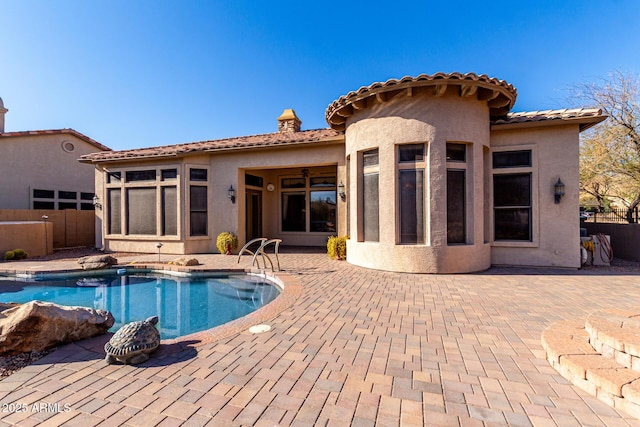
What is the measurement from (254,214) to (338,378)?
11.2 m

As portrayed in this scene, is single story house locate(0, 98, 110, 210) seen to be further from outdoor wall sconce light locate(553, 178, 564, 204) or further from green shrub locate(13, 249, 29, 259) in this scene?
outdoor wall sconce light locate(553, 178, 564, 204)

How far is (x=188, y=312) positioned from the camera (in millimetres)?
6168

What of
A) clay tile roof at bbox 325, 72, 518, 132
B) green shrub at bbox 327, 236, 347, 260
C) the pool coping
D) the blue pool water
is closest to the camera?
the pool coping

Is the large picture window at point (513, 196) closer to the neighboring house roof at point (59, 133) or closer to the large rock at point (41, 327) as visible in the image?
the large rock at point (41, 327)

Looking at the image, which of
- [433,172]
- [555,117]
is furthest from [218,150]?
[555,117]

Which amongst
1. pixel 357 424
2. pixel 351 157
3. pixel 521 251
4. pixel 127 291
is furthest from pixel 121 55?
pixel 521 251

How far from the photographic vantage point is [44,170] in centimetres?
1593

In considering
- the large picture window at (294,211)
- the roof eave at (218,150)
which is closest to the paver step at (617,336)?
the roof eave at (218,150)

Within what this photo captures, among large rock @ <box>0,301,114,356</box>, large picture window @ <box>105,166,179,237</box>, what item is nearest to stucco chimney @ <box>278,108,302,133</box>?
large picture window @ <box>105,166,179,237</box>

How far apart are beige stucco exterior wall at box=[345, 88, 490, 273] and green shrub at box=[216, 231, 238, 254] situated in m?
5.85

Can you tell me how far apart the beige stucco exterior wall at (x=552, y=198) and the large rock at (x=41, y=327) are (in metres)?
10.2

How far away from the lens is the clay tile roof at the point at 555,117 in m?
7.51

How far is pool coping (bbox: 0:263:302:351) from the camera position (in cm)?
376

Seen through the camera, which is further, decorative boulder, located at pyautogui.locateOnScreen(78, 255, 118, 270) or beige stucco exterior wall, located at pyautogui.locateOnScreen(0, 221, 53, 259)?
beige stucco exterior wall, located at pyautogui.locateOnScreen(0, 221, 53, 259)
